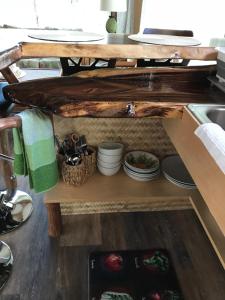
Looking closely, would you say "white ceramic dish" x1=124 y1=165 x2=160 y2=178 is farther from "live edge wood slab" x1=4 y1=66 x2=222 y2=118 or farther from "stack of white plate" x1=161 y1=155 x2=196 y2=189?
"live edge wood slab" x1=4 y1=66 x2=222 y2=118

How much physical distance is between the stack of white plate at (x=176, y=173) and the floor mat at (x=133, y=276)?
1.26 ft

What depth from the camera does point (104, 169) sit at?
4.95ft

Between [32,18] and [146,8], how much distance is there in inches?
66.3

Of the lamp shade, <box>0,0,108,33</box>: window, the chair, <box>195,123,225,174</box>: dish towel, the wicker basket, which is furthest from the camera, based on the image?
<box>0,0,108,33</box>: window

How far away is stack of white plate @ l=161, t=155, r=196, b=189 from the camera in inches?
58.1

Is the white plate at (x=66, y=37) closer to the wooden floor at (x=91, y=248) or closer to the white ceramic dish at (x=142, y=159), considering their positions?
the white ceramic dish at (x=142, y=159)

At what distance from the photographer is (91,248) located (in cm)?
148

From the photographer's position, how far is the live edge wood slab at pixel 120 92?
3.45ft

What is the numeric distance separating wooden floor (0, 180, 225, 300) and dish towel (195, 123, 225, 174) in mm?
872

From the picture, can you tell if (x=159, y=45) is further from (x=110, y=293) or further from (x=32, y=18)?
(x=32, y=18)

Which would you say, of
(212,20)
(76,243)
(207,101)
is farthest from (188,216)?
(212,20)

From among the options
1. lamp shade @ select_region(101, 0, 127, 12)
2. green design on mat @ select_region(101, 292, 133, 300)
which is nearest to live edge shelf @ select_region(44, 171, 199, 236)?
green design on mat @ select_region(101, 292, 133, 300)

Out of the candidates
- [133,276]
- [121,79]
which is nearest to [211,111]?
[121,79]

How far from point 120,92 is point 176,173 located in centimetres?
64
